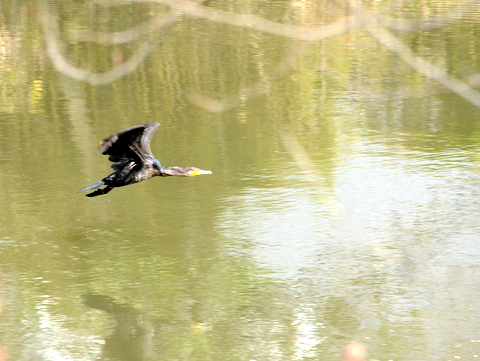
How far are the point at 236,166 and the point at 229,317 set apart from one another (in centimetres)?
349

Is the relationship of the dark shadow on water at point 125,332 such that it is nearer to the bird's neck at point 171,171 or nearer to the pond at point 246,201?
the pond at point 246,201

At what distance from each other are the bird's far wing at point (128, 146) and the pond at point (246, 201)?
0.44 meters

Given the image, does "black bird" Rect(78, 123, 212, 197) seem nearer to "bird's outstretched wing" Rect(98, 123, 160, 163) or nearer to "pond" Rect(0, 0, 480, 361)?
"bird's outstretched wing" Rect(98, 123, 160, 163)

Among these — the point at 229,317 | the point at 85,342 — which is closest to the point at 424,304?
the point at 229,317

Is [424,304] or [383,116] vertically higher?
[383,116]

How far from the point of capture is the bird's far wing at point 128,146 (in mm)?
5988

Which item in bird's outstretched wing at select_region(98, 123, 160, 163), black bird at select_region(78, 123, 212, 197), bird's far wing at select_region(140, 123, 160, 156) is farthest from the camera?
bird's far wing at select_region(140, 123, 160, 156)

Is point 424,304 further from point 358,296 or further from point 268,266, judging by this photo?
point 268,266

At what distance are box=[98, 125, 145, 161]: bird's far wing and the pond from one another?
1.44 ft

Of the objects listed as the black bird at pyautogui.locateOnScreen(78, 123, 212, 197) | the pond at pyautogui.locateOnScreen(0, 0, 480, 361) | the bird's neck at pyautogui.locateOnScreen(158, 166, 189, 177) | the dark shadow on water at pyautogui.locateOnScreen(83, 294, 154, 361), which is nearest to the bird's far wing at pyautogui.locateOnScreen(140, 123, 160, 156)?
the black bird at pyautogui.locateOnScreen(78, 123, 212, 197)

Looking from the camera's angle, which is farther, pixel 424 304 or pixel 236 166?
pixel 236 166

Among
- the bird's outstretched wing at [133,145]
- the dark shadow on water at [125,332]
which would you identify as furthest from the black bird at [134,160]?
the dark shadow on water at [125,332]

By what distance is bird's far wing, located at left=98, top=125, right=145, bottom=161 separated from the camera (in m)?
5.99

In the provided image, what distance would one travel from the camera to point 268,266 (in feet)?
21.5
